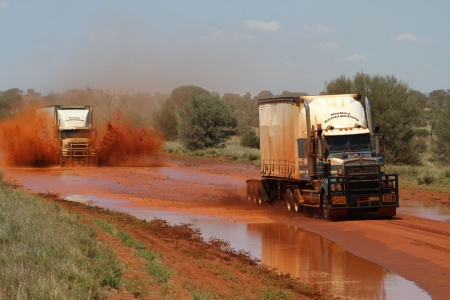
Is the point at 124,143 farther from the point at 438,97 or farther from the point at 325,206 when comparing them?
the point at 438,97

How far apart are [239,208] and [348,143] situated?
21.3 ft

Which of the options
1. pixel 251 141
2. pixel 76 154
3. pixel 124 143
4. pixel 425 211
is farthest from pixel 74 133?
pixel 425 211

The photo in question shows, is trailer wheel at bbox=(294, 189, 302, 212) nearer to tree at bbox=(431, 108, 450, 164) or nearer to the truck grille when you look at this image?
the truck grille

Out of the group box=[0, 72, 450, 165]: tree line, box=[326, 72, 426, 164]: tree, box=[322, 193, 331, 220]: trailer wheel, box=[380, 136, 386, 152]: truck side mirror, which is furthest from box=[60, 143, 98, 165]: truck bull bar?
box=[380, 136, 386, 152]: truck side mirror

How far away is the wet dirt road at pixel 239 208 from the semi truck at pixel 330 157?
56cm

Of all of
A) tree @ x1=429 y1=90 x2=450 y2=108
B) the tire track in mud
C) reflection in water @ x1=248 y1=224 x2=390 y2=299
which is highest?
tree @ x1=429 y1=90 x2=450 y2=108

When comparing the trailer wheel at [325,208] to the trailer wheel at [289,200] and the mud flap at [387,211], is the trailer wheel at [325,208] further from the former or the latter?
the trailer wheel at [289,200]

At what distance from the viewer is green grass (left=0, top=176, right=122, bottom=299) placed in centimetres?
838

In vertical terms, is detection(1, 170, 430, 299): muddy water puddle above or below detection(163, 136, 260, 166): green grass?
below

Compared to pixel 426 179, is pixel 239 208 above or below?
below

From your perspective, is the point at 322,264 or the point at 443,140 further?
the point at 443,140

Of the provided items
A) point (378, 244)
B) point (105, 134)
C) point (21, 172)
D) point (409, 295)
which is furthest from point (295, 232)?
point (105, 134)

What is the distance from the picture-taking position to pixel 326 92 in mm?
49344

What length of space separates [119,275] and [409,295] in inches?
178
